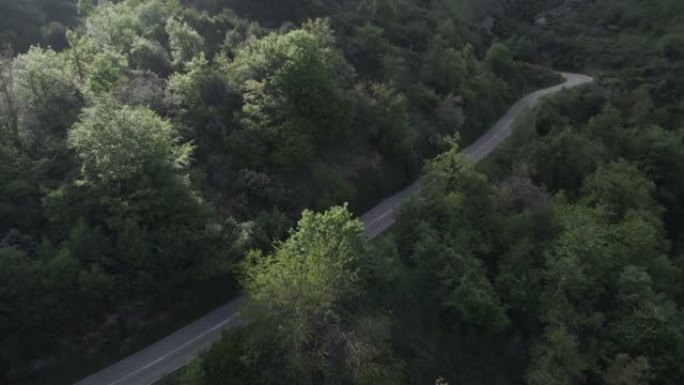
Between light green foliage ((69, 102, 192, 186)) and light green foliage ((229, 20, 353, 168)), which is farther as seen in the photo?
light green foliage ((229, 20, 353, 168))

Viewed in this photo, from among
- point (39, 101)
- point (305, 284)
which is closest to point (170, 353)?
point (305, 284)

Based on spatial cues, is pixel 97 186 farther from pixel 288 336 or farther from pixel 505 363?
pixel 505 363

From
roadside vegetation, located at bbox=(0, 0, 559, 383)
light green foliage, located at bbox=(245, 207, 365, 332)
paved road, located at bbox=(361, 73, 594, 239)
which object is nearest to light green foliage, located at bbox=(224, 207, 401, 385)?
light green foliage, located at bbox=(245, 207, 365, 332)

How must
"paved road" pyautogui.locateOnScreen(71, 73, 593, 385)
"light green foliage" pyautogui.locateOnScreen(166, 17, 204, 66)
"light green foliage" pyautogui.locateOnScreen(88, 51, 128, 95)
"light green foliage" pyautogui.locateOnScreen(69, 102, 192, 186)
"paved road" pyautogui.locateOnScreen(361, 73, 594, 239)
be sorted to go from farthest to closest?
"light green foliage" pyautogui.locateOnScreen(166, 17, 204, 66), "paved road" pyautogui.locateOnScreen(361, 73, 594, 239), "light green foliage" pyautogui.locateOnScreen(88, 51, 128, 95), "light green foliage" pyautogui.locateOnScreen(69, 102, 192, 186), "paved road" pyautogui.locateOnScreen(71, 73, 593, 385)

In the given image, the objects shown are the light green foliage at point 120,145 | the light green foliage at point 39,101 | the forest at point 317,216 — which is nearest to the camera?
the forest at point 317,216

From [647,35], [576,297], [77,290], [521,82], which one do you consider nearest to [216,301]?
[77,290]

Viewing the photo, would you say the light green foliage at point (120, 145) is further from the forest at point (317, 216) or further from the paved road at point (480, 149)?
the paved road at point (480, 149)

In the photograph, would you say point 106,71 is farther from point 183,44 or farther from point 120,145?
point 120,145

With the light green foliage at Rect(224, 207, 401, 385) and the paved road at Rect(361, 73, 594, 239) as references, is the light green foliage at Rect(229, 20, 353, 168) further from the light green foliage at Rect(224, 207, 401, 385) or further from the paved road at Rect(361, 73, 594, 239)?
the light green foliage at Rect(224, 207, 401, 385)

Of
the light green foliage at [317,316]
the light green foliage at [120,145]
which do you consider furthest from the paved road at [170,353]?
the light green foliage at [120,145]
